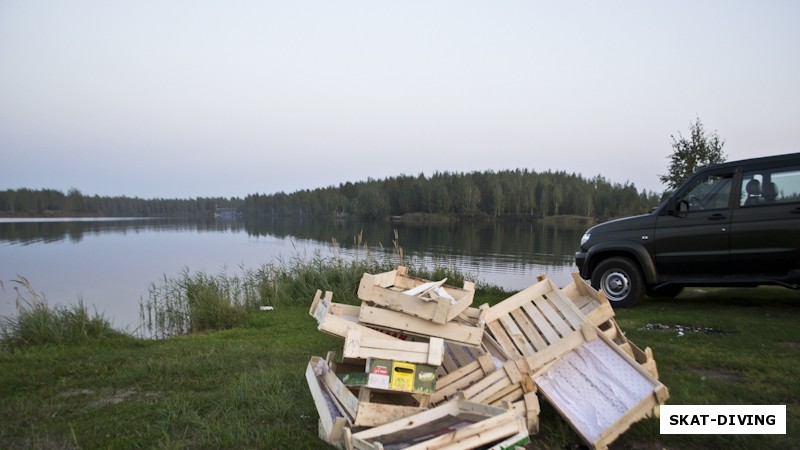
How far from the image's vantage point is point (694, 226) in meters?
8.41

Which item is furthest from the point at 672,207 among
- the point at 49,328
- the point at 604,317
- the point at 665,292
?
the point at 49,328

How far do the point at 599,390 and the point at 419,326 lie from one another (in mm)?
1553

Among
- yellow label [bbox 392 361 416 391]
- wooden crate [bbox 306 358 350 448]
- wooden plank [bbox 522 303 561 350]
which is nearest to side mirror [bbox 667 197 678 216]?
wooden plank [bbox 522 303 561 350]

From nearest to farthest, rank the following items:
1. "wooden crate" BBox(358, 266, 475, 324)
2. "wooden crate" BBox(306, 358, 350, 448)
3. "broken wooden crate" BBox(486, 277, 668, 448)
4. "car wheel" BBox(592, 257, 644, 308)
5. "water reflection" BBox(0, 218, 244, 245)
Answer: "wooden crate" BBox(306, 358, 350, 448) → "broken wooden crate" BBox(486, 277, 668, 448) → "wooden crate" BBox(358, 266, 475, 324) → "car wheel" BBox(592, 257, 644, 308) → "water reflection" BBox(0, 218, 244, 245)

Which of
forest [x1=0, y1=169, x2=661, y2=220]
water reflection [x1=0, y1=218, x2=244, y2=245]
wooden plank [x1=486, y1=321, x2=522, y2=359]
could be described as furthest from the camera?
forest [x1=0, y1=169, x2=661, y2=220]

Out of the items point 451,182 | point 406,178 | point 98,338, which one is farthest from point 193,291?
point 406,178

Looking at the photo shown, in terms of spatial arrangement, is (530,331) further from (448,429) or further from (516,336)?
(448,429)

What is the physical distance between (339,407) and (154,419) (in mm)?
1710

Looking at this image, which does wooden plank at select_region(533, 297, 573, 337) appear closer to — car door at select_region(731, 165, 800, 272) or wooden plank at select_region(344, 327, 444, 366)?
wooden plank at select_region(344, 327, 444, 366)

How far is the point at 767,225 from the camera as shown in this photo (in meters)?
7.84

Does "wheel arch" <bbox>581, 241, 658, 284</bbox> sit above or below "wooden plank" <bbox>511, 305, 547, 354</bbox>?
above

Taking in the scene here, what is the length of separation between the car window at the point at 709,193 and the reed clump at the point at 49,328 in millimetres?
10269

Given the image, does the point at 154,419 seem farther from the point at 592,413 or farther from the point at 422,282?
the point at 592,413

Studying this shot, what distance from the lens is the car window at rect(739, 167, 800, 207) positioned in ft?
25.7
